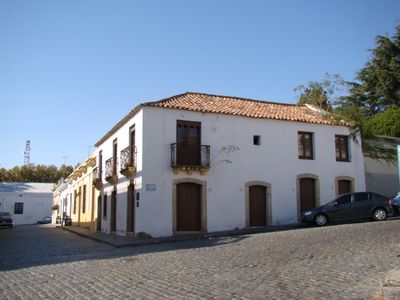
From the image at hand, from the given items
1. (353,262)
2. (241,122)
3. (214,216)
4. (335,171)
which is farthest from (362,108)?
(353,262)

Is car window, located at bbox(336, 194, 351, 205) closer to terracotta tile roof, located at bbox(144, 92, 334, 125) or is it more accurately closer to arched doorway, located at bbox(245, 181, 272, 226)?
arched doorway, located at bbox(245, 181, 272, 226)

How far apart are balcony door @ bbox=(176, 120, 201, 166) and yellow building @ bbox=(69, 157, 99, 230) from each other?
36.1ft

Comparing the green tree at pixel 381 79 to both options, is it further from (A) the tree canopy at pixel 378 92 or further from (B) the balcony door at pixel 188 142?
(B) the balcony door at pixel 188 142

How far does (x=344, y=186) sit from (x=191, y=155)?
903 centimetres

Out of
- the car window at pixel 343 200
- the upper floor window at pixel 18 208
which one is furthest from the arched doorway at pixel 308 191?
the upper floor window at pixel 18 208

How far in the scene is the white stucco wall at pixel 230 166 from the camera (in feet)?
61.0

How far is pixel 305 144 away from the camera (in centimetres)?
2247

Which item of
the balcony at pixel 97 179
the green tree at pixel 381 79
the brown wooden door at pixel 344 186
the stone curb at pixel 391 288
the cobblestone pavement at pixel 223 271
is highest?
the green tree at pixel 381 79

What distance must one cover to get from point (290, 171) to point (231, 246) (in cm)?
915

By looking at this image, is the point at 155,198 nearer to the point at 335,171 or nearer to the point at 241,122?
the point at 241,122

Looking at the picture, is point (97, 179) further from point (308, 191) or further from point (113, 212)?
point (308, 191)

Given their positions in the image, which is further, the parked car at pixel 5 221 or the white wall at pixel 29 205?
the white wall at pixel 29 205

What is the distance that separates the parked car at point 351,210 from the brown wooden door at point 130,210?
25.7 ft

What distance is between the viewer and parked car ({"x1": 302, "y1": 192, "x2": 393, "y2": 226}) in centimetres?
1919
